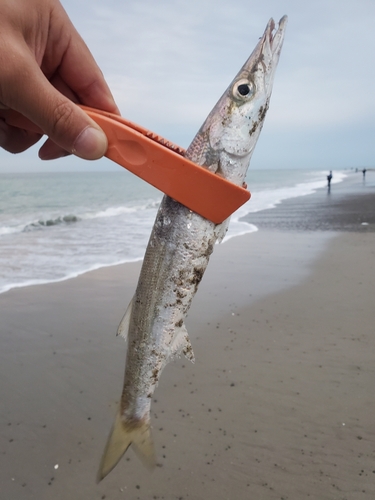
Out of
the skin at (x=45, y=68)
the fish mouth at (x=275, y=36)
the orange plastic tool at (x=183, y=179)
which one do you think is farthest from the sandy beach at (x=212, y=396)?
the fish mouth at (x=275, y=36)

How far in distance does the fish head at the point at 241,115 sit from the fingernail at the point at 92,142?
0.51 meters

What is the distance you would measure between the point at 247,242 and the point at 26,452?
31.5 ft

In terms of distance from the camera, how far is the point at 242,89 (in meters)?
2.14

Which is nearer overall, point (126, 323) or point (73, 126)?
point (73, 126)

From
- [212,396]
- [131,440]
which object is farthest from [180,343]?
[212,396]

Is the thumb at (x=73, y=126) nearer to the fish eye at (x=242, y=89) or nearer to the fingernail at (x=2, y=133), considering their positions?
Answer: the fish eye at (x=242, y=89)

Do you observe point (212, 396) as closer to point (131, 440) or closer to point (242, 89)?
point (131, 440)

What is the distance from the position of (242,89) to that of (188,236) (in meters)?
0.81

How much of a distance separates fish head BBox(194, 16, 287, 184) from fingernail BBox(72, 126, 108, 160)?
1.69ft

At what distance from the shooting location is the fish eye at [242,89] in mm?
2139

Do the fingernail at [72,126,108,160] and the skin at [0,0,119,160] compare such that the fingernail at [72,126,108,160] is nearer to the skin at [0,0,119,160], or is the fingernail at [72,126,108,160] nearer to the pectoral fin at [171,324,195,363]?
the skin at [0,0,119,160]

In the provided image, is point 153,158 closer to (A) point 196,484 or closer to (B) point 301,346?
(A) point 196,484

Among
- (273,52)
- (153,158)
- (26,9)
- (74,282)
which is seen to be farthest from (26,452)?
(74,282)

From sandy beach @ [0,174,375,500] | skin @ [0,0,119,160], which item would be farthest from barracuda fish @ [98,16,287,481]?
sandy beach @ [0,174,375,500]
